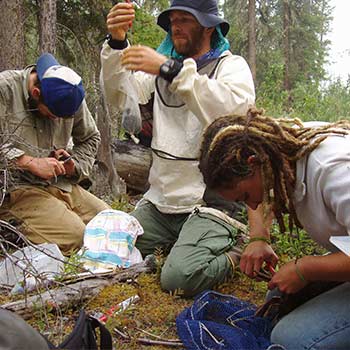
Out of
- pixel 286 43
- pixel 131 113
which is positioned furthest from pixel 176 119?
pixel 286 43

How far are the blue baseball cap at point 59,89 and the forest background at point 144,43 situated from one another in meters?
1.54

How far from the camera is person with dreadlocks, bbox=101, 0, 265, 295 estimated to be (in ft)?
11.8

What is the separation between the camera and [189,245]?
12.4ft

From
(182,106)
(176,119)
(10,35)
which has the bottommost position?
(176,119)

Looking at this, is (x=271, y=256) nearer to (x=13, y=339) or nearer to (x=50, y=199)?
(x=13, y=339)


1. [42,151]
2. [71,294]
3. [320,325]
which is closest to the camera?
[320,325]

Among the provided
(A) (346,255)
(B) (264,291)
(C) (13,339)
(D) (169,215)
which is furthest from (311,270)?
(D) (169,215)

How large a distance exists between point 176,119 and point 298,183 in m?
1.76

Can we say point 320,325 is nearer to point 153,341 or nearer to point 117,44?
point 153,341

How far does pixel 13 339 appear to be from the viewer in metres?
1.66

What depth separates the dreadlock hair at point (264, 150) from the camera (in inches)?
96.7

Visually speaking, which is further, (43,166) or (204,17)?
(43,166)

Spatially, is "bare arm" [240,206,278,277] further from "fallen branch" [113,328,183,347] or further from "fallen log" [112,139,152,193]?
"fallen log" [112,139,152,193]

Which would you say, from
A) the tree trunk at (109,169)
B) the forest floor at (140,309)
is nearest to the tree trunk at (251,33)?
the tree trunk at (109,169)
